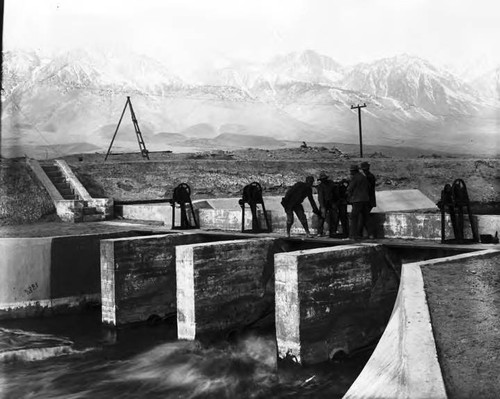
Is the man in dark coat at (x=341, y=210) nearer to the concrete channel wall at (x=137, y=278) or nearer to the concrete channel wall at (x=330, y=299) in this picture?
the concrete channel wall at (x=330, y=299)

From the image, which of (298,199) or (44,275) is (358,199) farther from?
(44,275)

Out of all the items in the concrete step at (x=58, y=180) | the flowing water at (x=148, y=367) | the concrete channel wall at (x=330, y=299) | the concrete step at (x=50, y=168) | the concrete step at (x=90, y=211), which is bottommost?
the flowing water at (x=148, y=367)

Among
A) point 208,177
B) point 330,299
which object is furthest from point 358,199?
point 208,177

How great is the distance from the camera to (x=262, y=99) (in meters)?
77.1

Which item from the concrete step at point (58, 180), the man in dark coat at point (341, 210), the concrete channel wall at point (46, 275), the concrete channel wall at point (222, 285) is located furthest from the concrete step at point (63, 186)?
the man in dark coat at point (341, 210)

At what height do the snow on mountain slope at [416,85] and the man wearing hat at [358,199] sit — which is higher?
the snow on mountain slope at [416,85]

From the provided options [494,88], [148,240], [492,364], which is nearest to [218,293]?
[148,240]

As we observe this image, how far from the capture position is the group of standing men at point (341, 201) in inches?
424

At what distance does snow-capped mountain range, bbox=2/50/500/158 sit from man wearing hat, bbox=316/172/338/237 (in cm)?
5199

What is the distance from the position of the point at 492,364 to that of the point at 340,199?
7336 millimetres

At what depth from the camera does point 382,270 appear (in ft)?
32.0

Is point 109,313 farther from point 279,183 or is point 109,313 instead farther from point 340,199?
point 279,183

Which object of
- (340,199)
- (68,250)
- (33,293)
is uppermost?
(340,199)

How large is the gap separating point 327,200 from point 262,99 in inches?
2634
